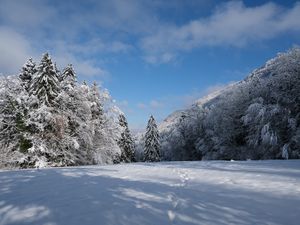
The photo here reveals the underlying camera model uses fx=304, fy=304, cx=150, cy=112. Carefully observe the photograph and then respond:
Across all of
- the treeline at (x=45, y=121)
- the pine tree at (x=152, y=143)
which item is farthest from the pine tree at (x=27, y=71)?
the pine tree at (x=152, y=143)

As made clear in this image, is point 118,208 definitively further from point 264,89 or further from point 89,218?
point 264,89

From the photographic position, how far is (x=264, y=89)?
3709 cm

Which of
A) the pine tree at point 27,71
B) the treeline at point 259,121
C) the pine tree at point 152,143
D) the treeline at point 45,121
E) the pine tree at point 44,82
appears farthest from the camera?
the pine tree at point 152,143

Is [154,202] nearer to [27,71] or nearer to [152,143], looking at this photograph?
[27,71]

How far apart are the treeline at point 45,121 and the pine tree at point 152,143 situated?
2535cm

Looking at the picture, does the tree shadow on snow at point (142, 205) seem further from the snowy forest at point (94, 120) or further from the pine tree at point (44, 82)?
the pine tree at point (44, 82)

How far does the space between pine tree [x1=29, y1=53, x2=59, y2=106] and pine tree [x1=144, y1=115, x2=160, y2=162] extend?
101 ft

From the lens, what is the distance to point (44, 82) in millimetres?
25062

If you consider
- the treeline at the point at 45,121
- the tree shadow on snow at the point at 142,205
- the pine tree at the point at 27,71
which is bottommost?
the tree shadow on snow at the point at 142,205

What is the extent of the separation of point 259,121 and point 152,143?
2436 cm

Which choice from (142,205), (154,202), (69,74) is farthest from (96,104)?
(142,205)

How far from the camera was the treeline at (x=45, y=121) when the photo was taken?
23641 mm

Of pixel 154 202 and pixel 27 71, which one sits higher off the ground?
pixel 27 71

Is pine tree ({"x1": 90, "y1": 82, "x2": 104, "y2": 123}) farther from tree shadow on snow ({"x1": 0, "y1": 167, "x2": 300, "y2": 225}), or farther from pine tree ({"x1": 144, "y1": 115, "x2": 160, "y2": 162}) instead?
pine tree ({"x1": 144, "y1": 115, "x2": 160, "y2": 162})
